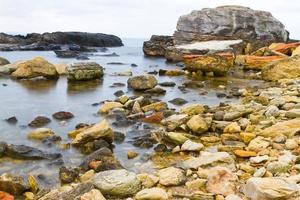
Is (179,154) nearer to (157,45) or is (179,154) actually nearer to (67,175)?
(67,175)

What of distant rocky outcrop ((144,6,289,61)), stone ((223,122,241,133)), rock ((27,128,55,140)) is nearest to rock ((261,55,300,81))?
stone ((223,122,241,133))

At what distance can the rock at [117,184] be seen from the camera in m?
6.65

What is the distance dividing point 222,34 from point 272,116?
4242cm

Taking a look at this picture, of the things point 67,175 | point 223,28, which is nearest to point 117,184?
point 67,175

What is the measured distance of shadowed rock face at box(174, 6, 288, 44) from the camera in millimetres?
52688

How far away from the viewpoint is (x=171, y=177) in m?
7.23

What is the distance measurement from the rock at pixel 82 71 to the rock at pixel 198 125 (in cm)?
1409

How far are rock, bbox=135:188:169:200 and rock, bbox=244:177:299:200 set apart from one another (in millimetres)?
1335

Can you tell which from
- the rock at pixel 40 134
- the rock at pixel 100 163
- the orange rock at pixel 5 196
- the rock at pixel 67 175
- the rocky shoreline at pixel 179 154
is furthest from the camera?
the rock at pixel 40 134

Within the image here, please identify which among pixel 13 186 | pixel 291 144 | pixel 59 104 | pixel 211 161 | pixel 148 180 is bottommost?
pixel 59 104

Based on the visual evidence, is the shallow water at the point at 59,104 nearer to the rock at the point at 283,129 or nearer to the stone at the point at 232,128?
the stone at the point at 232,128

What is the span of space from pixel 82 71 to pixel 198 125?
14.6 metres

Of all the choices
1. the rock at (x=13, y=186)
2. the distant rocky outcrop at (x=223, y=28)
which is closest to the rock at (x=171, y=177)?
the rock at (x=13, y=186)

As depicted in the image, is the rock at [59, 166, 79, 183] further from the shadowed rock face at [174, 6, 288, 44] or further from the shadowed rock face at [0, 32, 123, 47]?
the shadowed rock face at [0, 32, 123, 47]
